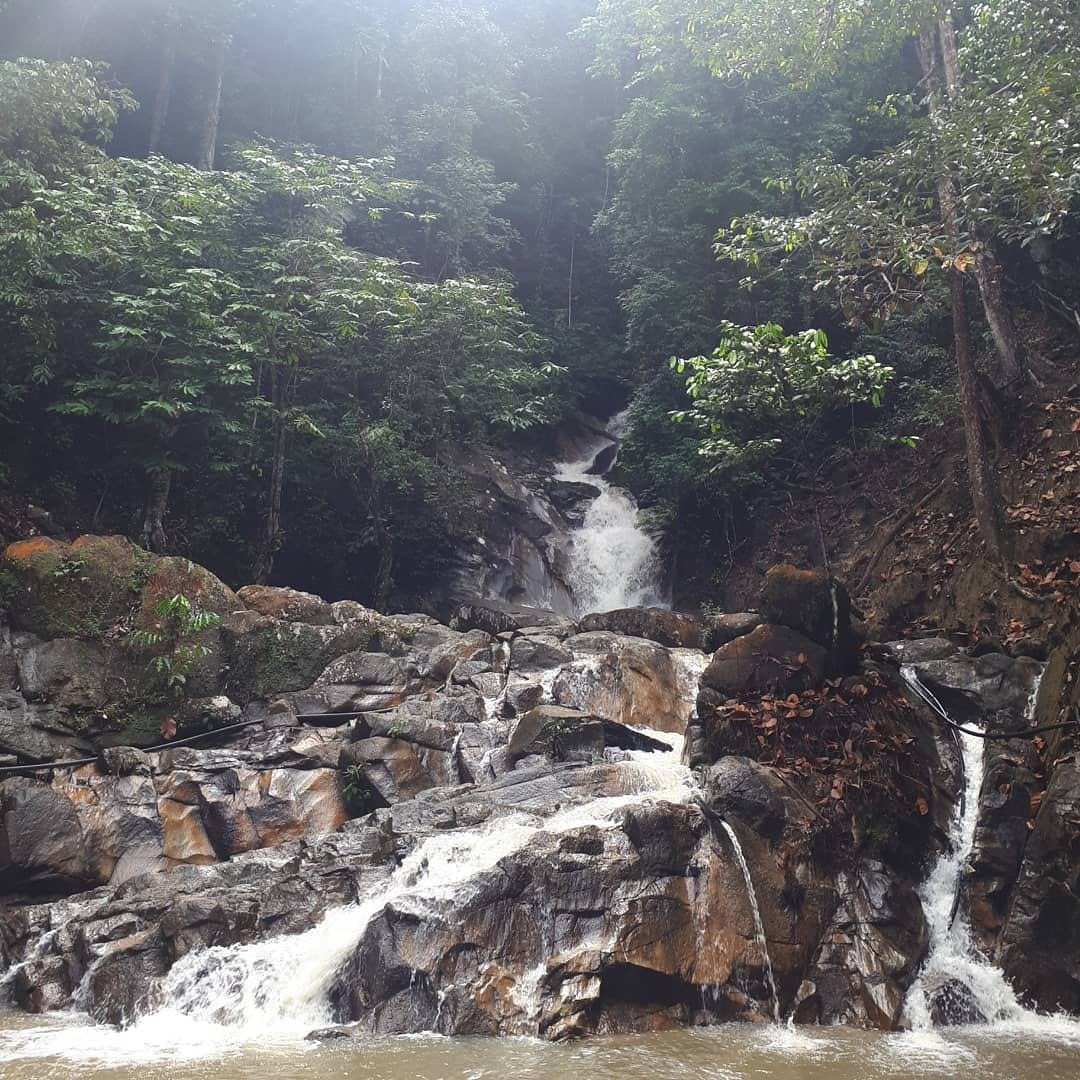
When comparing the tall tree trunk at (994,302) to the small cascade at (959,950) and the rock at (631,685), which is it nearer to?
the rock at (631,685)

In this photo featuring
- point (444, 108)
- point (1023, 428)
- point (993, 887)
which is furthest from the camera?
point (444, 108)

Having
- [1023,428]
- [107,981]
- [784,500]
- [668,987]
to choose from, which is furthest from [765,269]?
[107,981]

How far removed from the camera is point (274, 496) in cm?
1592

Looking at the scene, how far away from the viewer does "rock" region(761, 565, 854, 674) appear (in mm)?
9258

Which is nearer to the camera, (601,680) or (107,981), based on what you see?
(107,981)

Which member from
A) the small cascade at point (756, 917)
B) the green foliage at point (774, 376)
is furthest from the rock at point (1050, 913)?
the green foliage at point (774, 376)

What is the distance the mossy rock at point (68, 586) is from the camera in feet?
36.2

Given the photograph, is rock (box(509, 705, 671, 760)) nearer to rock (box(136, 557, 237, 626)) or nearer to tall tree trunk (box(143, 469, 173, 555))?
rock (box(136, 557, 237, 626))

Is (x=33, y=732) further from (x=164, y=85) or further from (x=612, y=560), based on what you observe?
(x=164, y=85)

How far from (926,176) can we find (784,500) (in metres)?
8.44

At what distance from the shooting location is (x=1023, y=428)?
12797mm

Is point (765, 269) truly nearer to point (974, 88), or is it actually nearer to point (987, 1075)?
point (974, 88)

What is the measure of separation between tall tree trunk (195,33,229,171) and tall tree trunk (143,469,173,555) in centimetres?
1070

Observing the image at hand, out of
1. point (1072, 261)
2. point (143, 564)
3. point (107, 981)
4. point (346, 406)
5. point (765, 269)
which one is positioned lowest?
point (107, 981)
